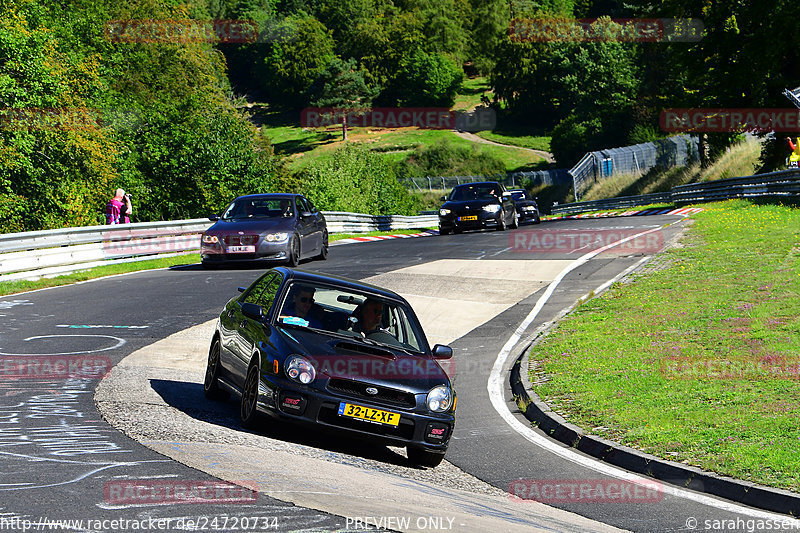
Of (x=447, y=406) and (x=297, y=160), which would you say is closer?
(x=447, y=406)

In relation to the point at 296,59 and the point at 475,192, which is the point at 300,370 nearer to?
the point at 475,192

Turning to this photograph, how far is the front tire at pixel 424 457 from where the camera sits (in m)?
8.66

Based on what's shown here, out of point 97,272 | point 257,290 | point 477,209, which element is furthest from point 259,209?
point 257,290

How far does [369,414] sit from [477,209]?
25.3m

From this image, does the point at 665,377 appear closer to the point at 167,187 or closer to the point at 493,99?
the point at 167,187

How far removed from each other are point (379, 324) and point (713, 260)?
13.3 meters

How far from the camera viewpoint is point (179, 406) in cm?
980

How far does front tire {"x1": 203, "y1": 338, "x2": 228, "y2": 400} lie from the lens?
10.3m

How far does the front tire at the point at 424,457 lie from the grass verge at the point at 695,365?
2.03 metres

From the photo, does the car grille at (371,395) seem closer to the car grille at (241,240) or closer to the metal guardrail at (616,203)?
the car grille at (241,240)

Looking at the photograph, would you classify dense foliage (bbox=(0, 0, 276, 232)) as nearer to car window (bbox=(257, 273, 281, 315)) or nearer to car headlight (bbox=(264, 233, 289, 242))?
car headlight (bbox=(264, 233, 289, 242))

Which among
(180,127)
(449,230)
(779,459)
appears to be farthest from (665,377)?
(180,127)

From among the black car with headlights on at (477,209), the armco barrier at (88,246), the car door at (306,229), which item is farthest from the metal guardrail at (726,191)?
the armco barrier at (88,246)

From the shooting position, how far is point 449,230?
33906 mm
